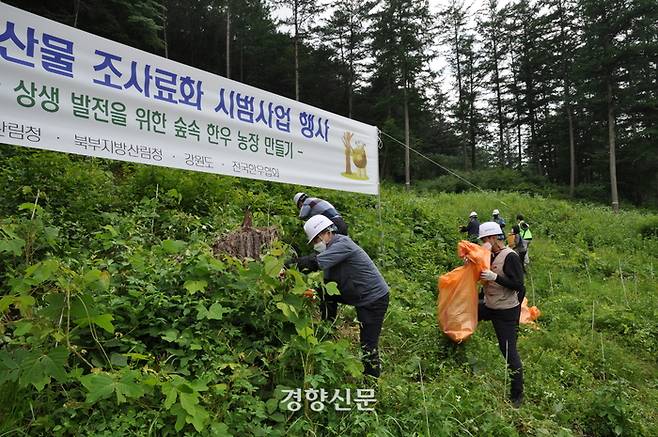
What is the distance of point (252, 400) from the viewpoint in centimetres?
257

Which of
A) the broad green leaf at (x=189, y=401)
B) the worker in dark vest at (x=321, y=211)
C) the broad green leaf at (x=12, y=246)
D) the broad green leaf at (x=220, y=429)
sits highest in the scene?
the worker in dark vest at (x=321, y=211)

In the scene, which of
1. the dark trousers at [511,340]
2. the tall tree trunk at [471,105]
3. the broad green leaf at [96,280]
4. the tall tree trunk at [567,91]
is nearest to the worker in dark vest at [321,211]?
the dark trousers at [511,340]

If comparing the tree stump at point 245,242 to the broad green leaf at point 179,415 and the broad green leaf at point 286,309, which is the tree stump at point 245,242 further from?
the broad green leaf at point 179,415

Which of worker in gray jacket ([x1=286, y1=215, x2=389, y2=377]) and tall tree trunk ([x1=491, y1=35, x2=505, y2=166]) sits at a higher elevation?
tall tree trunk ([x1=491, y1=35, x2=505, y2=166])

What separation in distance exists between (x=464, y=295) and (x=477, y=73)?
119 ft

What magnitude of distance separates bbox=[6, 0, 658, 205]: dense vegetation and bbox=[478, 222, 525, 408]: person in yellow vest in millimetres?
21677

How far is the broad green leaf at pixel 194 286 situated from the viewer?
2797mm

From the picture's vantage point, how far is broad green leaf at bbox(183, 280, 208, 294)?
2797 mm

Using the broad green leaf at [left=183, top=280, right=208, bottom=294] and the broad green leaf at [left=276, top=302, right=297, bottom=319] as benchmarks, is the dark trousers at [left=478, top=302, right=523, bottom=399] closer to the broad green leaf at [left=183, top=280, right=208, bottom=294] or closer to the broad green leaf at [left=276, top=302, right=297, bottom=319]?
the broad green leaf at [left=276, top=302, right=297, bottom=319]

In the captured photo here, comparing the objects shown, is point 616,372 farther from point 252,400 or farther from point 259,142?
point 259,142

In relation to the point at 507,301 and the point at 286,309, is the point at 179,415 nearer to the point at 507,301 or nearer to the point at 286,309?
the point at 286,309

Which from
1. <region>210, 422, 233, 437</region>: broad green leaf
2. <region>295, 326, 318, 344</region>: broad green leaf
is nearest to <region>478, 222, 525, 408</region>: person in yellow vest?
<region>295, 326, 318, 344</region>: broad green leaf

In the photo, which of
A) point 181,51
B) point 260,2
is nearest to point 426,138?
point 260,2

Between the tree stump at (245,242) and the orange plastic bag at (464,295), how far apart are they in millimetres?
1938
